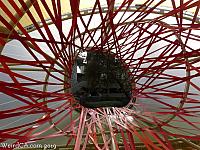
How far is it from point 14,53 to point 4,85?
137cm

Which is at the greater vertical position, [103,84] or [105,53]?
[105,53]

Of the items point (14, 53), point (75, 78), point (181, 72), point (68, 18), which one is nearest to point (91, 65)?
point (75, 78)

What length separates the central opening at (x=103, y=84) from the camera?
1110mm

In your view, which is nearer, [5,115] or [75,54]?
[5,115]

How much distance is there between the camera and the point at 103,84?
1.12m

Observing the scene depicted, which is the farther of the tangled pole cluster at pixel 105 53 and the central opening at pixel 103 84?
the central opening at pixel 103 84

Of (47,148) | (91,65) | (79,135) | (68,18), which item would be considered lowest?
(47,148)

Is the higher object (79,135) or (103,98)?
(103,98)

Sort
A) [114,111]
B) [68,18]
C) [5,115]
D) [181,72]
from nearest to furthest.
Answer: [5,115] < [114,111] < [68,18] < [181,72]

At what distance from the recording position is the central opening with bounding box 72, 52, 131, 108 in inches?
43.7

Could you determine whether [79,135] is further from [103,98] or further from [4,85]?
[4,85]

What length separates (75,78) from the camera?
3.95 feet

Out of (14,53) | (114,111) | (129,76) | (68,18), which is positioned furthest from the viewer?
(14,53)

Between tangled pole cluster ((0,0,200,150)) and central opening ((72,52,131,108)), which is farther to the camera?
central opening ((72,52,131,108))
